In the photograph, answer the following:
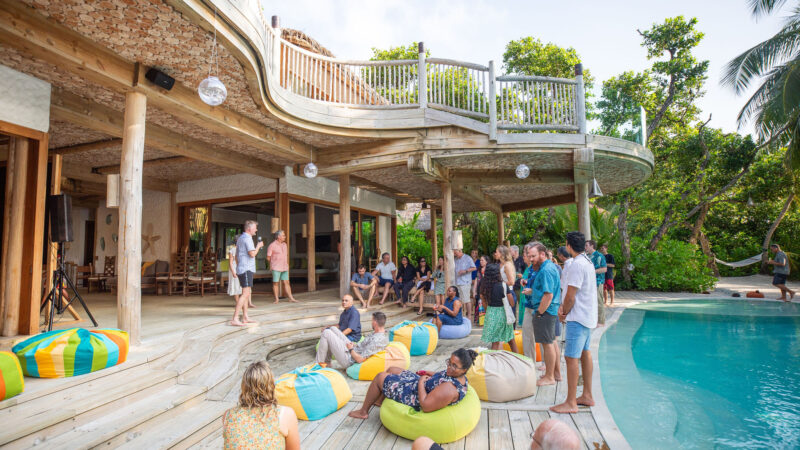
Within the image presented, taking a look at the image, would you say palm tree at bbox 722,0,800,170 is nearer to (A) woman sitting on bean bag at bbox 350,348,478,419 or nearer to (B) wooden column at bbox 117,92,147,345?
(A) woman sitting on bean bag at bbox 350,348,478,419

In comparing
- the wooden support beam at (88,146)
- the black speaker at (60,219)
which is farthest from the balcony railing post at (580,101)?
the wooden support beam at (88,146)

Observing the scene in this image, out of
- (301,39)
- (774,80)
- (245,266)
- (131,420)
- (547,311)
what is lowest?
(131,420)

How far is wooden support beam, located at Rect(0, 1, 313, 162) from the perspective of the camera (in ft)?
10.9

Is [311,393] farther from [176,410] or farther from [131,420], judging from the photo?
[131,420]

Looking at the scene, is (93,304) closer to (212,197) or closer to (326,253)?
(212,197)

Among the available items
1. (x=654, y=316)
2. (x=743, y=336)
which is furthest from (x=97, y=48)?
(x=654, y=316)

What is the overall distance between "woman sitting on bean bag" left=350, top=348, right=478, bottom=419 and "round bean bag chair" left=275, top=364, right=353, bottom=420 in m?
0.23

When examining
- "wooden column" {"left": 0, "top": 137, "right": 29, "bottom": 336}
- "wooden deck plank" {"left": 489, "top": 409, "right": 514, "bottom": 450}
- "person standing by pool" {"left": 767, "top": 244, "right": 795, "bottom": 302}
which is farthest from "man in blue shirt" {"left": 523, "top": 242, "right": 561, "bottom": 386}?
"person standing by pool" {"left": 767, "top": 244, "right": 795, "bottom": 302}

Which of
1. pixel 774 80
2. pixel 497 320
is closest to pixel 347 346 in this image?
pixel 497 320

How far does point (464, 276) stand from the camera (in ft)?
26.2

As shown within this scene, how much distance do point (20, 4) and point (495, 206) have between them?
11870 mm

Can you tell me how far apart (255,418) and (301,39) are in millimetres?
Result: 10508

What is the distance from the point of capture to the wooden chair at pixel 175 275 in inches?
369

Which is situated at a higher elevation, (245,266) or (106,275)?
(245,266)
